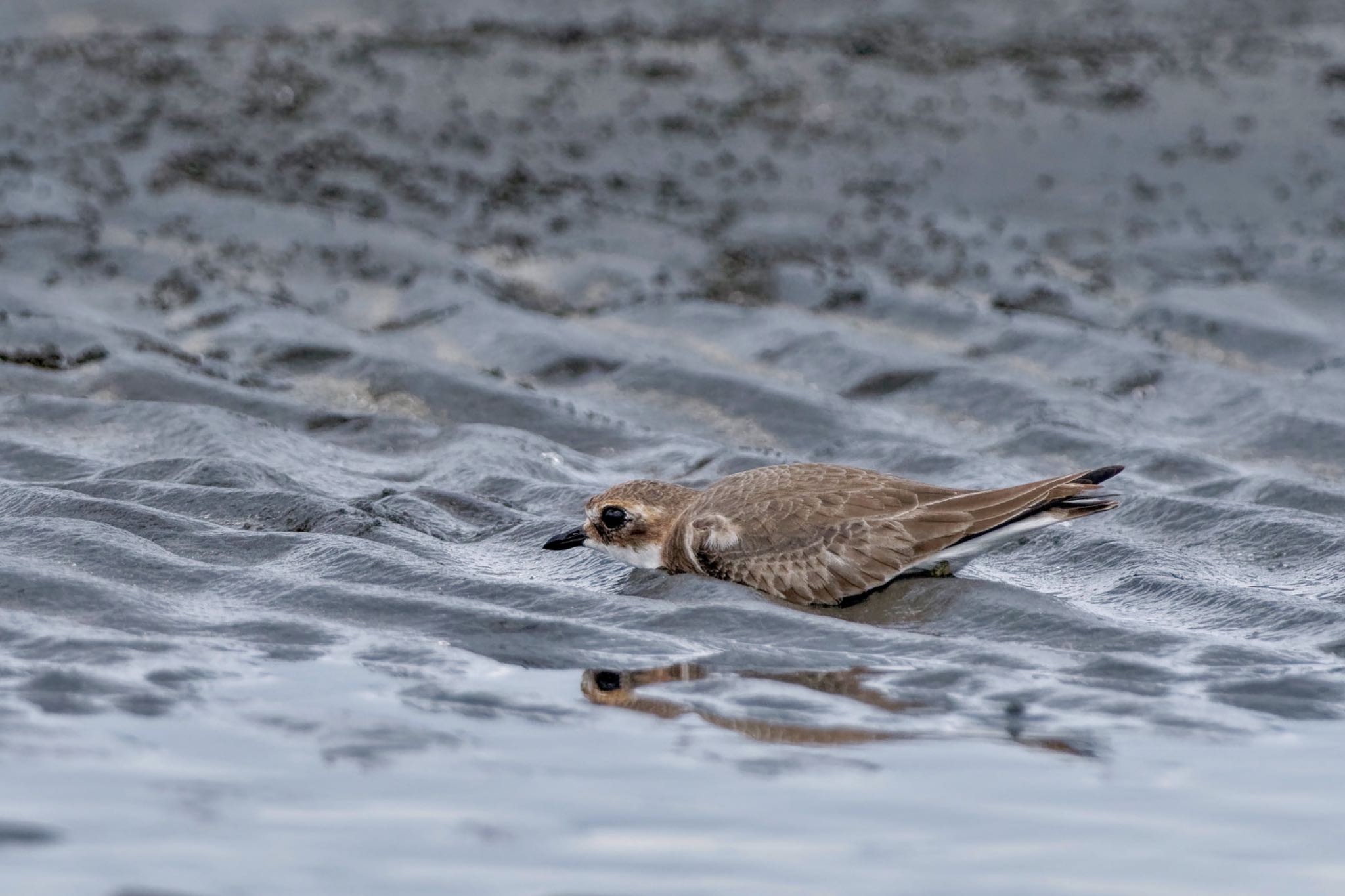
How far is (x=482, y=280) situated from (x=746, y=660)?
23.8 feet

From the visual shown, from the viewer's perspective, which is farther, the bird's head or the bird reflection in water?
the bird's head

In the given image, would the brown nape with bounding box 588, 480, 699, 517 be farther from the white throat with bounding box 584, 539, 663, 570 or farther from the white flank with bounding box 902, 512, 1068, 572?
the white flank with bounding box 902, 512, 1068, 572

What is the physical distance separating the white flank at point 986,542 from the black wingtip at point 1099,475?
23 centimetres

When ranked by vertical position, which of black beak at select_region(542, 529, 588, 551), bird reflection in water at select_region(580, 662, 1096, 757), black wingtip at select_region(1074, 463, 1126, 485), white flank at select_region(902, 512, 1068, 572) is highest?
black wingtip at select_region(1074, 463, 1126, 485)

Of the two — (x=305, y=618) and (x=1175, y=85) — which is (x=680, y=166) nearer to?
(x=1175, y=85)

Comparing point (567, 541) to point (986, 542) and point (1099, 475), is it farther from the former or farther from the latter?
point (1099, 475)

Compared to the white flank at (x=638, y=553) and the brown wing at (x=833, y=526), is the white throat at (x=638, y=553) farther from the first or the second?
the brown wing at (x=833, y=526)

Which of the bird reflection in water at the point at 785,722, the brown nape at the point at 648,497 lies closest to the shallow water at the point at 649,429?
the bird reflection in water at the point at 785,722

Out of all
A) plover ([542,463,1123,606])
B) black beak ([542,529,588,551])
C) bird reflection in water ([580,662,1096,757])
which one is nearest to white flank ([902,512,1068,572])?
plover ([542,463,1123,606])

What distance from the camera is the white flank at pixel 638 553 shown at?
921 centimetres

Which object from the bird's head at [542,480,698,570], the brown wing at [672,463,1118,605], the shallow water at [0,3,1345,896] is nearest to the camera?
the shallow water at [0,3,1345,896]

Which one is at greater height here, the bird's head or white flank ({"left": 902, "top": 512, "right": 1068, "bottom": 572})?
the bird's head

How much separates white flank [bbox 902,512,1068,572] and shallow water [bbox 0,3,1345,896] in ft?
0.72

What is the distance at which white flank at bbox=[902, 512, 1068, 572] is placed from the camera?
869 centimetres
